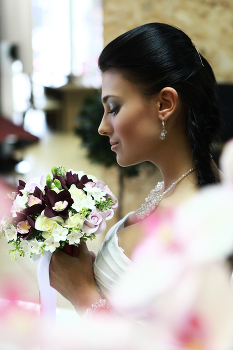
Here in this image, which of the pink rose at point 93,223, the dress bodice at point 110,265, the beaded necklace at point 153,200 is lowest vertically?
the dress bodice at point 110,265

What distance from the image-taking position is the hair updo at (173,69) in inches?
30.2

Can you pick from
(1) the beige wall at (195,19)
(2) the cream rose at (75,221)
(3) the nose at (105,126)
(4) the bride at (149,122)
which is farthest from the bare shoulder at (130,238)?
(1) the beige wall at (195,19)

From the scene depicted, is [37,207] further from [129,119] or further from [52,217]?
[129,119]

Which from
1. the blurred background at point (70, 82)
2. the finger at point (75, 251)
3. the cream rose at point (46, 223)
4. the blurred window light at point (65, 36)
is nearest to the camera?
the cream rose at point (46, 223)

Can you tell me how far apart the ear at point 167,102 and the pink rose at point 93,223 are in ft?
0.84

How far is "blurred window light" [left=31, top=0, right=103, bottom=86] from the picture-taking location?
7531 mm

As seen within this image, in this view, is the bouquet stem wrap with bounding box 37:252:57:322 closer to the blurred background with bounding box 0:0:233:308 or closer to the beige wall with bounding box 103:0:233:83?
the blurred background with bounding box 0:0:233:308

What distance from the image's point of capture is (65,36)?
785 cm

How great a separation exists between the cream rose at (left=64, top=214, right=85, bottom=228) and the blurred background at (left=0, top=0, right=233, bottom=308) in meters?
0.13

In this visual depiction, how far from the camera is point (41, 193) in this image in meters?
0.77

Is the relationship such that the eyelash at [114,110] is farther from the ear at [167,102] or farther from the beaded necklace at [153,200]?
the beaded necklace at [153,200]

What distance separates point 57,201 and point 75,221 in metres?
0.06

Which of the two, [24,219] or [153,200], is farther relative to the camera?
[153,200]

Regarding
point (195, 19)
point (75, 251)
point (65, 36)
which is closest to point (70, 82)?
point (65, 36)
